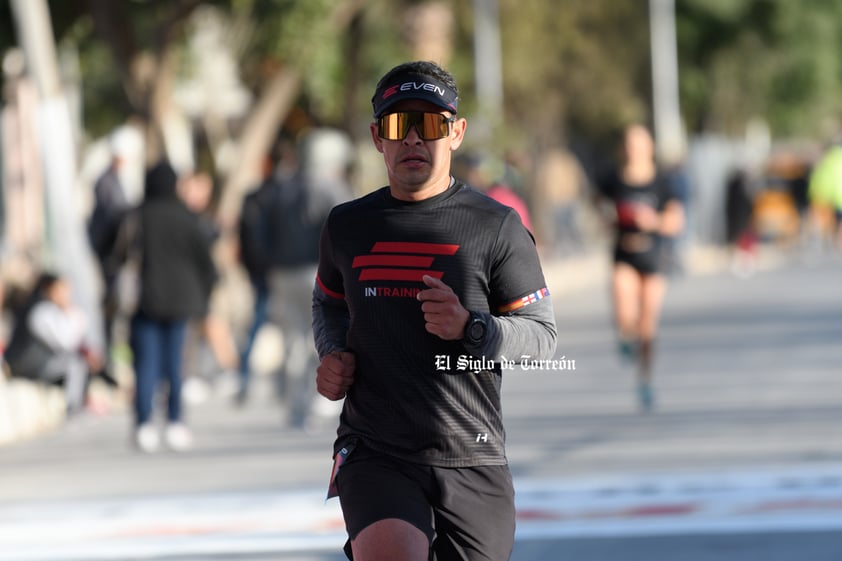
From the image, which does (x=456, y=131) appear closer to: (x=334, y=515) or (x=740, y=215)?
(x=334, y=515)

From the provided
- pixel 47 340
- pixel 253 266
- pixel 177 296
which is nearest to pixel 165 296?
pixel 177 296

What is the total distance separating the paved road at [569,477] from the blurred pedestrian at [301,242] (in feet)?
1.36

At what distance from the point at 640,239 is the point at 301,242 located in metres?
2.41

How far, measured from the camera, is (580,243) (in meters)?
46.7

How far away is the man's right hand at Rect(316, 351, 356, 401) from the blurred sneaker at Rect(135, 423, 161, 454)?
8.33 m

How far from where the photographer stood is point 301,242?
13.4 m

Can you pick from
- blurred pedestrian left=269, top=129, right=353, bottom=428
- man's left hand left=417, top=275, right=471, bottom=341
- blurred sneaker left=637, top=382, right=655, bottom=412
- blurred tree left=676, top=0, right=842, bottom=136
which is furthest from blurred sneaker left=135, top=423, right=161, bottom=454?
blurred tree left=676, top=0, right=842, bottom=136

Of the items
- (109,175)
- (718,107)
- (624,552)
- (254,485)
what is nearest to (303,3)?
(109,175)

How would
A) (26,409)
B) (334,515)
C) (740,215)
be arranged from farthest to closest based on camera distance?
(740,215) → (26,409) → (334,515)

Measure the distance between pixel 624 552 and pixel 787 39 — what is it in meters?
49.2

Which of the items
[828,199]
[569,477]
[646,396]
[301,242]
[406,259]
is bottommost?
[569,477]

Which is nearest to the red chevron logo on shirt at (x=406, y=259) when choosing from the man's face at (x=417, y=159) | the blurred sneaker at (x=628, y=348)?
the man's face at (x=417, y=159)

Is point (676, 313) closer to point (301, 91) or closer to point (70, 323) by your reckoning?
point (301, 91)

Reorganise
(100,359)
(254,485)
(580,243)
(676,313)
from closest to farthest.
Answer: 1. (254,485)
2. (100,359)
3. (676,313)
4. (580,243)
